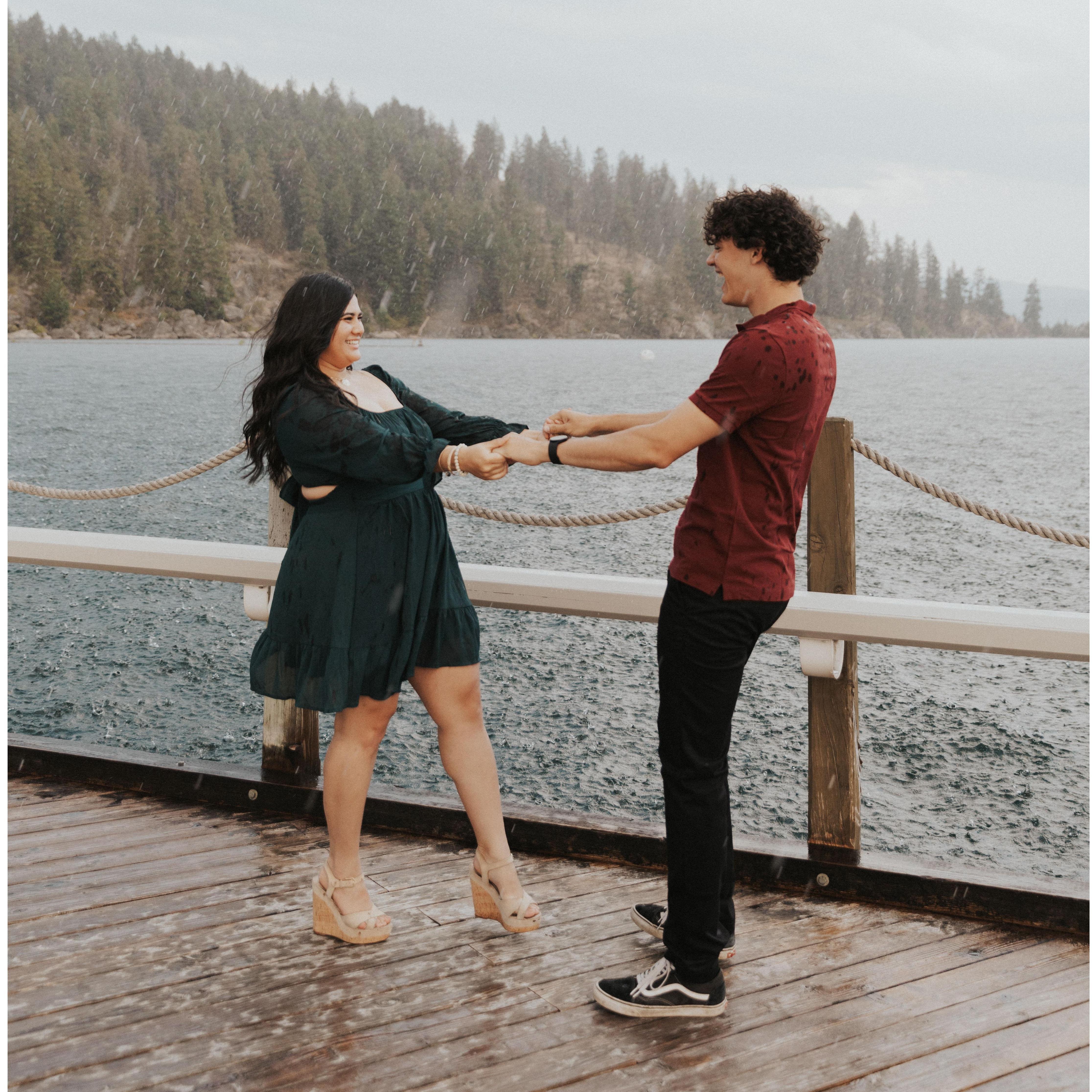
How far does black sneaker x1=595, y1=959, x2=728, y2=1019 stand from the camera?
2025mm

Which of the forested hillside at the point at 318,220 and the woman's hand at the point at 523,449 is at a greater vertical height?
the forested hillside at the point at 318,220

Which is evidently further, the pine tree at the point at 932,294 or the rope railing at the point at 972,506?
the pine tree at the point at 932,294

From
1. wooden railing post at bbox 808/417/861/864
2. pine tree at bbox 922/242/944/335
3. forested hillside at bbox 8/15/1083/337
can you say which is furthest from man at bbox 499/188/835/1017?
pine tree at bbox 922/242/944/335

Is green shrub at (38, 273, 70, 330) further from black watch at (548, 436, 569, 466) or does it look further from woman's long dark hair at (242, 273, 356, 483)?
black watch at (548, 436, 569, 466)

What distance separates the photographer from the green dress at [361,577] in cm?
216

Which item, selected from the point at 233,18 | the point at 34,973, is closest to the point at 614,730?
the point at 34,973

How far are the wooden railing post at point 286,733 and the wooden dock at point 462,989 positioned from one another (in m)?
0.31

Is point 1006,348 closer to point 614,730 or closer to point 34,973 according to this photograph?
point 614,730

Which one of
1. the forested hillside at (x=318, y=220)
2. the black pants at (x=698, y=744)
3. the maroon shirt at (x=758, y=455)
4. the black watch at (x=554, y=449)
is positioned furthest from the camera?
the forested hillside at (x=318, y=220)

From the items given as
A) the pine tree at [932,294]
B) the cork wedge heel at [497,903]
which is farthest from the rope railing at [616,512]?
the pine tree at [932,294]

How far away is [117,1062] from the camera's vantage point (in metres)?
1.88

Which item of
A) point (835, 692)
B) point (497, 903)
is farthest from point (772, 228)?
point (497, 903)

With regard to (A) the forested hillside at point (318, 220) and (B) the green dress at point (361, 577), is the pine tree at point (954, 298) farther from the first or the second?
(B) the green dress at point (361, 577)

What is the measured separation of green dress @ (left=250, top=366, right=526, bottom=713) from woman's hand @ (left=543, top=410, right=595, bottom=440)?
18 cm
